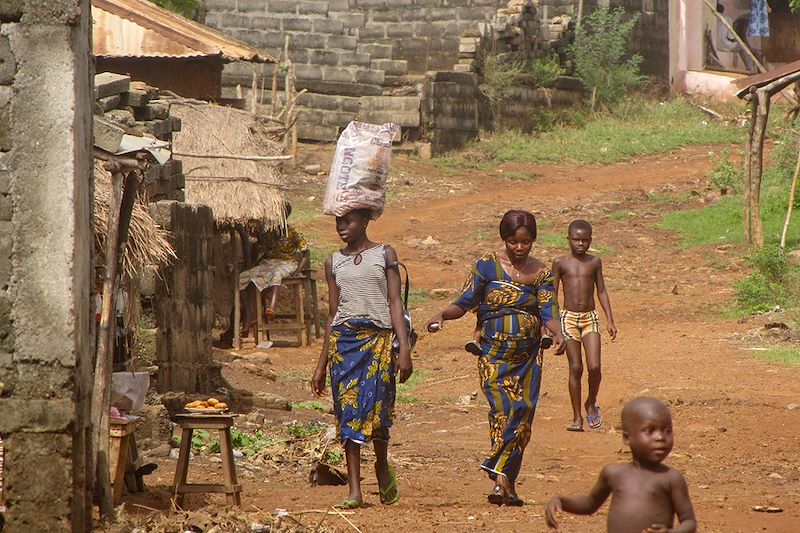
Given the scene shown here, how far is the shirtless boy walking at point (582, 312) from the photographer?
9.47 m

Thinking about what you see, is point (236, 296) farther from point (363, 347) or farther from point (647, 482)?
point (647, 482)

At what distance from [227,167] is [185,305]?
14.7 ft

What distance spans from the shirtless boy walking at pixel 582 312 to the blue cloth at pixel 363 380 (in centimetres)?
294

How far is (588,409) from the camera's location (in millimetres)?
9555

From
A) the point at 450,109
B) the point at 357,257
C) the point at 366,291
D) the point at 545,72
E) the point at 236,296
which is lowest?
the point at 236,296

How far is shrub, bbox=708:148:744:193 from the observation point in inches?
832

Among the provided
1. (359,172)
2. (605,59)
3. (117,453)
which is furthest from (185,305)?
(605,59)

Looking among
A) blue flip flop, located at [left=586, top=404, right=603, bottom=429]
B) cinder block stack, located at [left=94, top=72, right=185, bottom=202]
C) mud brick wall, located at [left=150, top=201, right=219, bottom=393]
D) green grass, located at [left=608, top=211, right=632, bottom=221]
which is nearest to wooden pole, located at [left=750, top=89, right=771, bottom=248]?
green grass, located at [left=608, top=211, right=632, bottom=221]

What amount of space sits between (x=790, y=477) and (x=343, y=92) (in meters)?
18.3

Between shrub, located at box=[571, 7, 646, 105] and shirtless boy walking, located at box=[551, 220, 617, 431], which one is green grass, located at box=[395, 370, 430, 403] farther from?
shrub, located at box=[571, 7, 646, 105]

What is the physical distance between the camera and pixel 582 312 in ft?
31.6

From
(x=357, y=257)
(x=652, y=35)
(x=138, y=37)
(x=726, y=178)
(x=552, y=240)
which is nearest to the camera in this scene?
(x=357, y=257)

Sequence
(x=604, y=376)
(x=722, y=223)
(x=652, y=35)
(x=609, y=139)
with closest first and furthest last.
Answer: (x=604, y=376), (x=722, y=223), (x=609, y=139), (x=652, y=35)

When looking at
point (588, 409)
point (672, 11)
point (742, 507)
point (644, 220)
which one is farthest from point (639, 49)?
point (742, 507)
